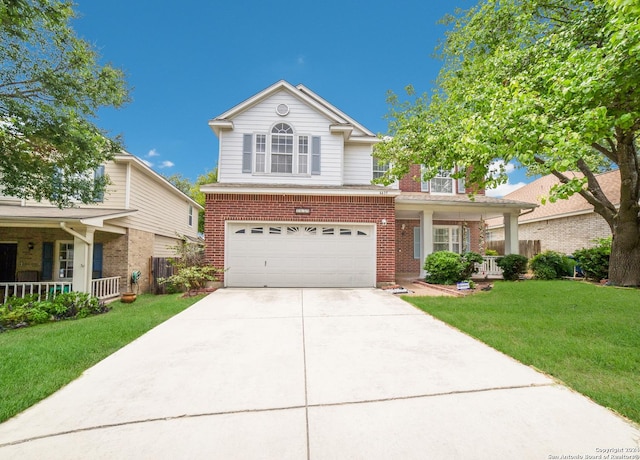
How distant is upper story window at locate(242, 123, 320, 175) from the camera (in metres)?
10.6

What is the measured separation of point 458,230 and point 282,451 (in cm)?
1485

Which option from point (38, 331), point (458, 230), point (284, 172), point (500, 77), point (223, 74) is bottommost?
point (38, 331)

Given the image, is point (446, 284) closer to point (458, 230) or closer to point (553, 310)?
point (553, 310)

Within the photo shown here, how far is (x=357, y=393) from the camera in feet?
9.65

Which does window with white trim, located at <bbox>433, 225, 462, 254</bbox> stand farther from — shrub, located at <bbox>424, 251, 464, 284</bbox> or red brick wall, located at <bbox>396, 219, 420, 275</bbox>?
shrub, located at <bbox>424, 251, 464, 284</bbox>

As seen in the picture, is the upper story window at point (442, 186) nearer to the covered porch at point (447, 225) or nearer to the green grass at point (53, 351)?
the covered porch at point (447, 225)

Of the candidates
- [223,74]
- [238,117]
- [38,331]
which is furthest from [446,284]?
[223,74]

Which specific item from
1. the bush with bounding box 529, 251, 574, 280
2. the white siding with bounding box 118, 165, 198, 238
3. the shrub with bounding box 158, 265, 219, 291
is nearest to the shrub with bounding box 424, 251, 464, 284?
the bush with bounding box 529, 251, 574, 280

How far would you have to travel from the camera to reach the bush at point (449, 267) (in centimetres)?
996

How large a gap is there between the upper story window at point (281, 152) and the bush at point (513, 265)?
821cm

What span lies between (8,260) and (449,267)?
16.2 metres

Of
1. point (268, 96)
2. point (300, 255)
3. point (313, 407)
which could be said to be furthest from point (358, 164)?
point (313, 407)

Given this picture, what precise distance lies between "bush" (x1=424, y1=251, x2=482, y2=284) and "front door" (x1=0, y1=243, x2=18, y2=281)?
15.3m

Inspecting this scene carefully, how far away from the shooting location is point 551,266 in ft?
38.0
